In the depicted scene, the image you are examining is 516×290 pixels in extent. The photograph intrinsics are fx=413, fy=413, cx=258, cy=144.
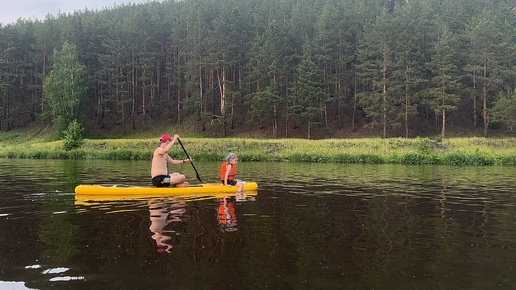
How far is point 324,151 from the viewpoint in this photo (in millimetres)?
36906

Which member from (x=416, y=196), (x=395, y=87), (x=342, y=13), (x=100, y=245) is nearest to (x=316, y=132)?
(x=395, y=87)

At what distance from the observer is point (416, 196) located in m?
14.1

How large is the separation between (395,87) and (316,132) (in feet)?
38.3

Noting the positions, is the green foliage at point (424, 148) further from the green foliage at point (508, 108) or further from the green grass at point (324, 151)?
the green foliage at point (508, 108)

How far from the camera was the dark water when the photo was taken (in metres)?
5.55

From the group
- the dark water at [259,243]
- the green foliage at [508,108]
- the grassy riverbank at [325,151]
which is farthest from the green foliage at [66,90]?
the green foliage at [508,108]

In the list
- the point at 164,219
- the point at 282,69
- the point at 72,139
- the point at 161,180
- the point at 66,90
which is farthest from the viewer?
the point at 66,90

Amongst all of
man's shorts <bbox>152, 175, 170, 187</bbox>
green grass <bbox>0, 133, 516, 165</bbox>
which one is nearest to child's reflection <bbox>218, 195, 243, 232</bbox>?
man's shorts <bbox>152, 175, 170, 187</bbox>

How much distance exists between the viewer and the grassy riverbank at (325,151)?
33.1 metres

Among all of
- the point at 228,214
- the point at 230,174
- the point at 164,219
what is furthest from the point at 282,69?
the point at 164,219

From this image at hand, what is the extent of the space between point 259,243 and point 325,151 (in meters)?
30.1

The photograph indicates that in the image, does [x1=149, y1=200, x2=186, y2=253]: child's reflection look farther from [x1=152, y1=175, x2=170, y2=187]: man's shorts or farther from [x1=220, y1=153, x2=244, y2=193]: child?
[x1=220, y1=153, x2=244, y2=193]: child

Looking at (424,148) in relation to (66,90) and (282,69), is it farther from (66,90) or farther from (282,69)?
(66,90)

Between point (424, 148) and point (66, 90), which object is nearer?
point (424, 148)
